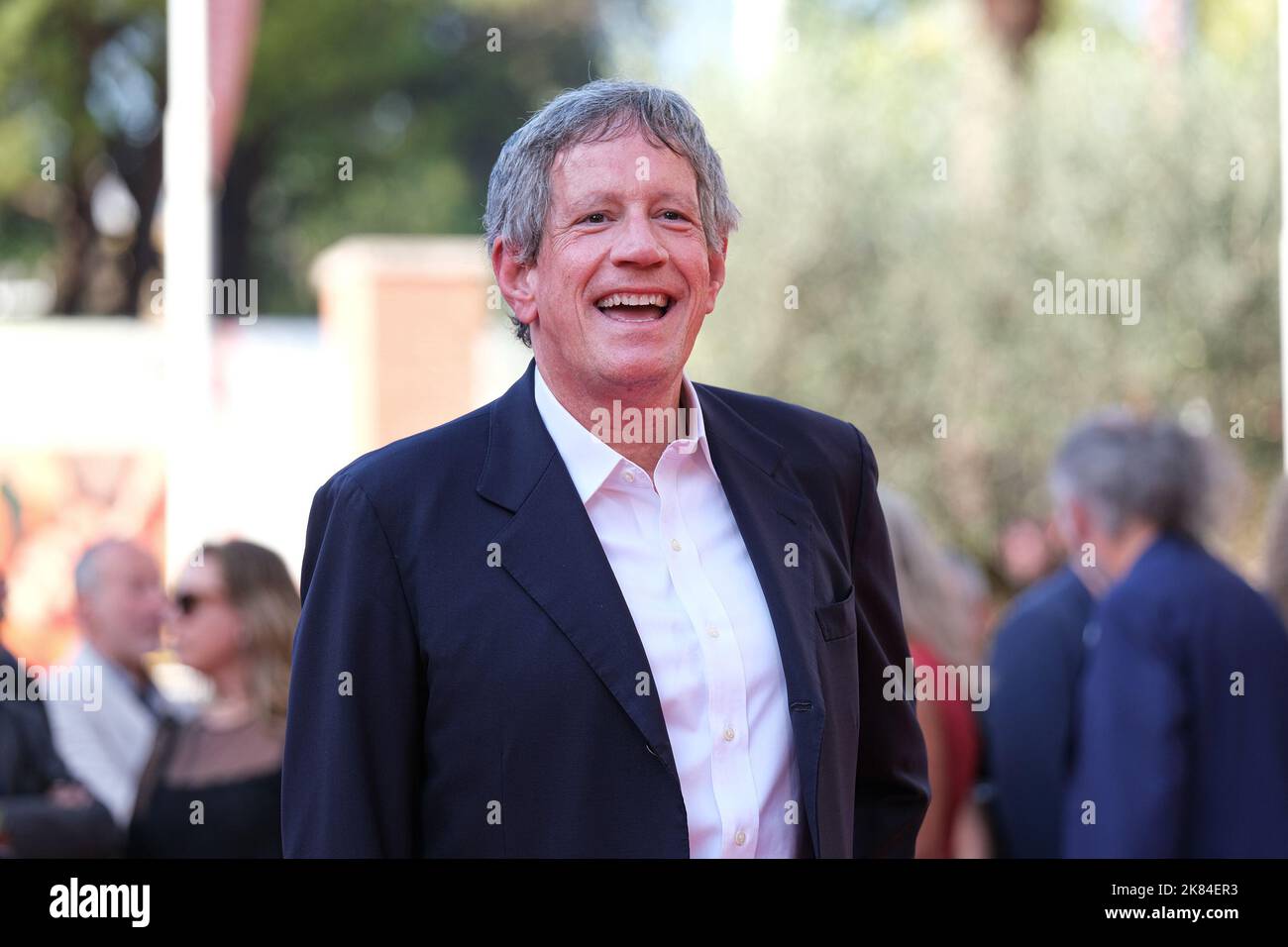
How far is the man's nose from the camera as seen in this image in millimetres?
2215

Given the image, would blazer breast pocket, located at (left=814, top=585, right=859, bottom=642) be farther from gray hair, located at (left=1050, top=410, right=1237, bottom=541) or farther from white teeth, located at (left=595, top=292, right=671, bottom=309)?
gray hair, located at (left=1050, top=410, right=1237, bottom=541)

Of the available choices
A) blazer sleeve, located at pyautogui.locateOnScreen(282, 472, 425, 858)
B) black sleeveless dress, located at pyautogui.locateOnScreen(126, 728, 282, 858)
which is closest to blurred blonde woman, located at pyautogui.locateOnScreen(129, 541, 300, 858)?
black sleeveless dress, located at pyautogui.locateOnScreen(126, 728, 282, 858)

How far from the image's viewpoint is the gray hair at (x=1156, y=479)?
14.0ft

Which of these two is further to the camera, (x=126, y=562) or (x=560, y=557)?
(x=126, y=562)

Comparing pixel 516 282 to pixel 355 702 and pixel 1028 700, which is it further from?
pixel 1028 700

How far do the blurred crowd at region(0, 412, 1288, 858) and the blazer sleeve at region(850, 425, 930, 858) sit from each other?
1.55 m

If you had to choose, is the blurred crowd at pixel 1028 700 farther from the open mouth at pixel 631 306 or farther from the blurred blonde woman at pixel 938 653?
the open mouth at pixel 631 306

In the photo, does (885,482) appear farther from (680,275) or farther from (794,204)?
(680,275)

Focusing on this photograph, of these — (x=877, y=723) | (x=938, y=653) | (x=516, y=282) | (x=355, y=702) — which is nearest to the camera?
(x=355, y=702)

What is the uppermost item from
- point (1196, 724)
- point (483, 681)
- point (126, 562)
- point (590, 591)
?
point (126, 562)

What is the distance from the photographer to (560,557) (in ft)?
7.32

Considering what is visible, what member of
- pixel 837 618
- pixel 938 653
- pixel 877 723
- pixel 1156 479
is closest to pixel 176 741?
pixel 938 653

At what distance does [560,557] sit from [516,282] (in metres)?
0.39

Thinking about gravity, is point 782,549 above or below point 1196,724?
above
